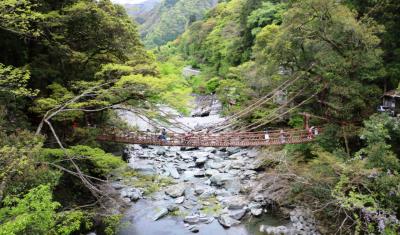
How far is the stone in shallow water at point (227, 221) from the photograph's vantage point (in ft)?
31.4

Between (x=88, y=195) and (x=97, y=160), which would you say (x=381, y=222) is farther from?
(x=88, y=195)

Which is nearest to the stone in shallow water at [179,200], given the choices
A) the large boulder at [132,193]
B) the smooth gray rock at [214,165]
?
the large boulder at [132,193]

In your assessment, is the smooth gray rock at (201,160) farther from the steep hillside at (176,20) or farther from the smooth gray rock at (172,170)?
the steep hillside at (176,20)

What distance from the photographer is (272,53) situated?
35.3 feet

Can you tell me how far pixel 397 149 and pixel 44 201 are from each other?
8.25 m

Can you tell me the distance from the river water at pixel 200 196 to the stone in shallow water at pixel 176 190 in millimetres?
82

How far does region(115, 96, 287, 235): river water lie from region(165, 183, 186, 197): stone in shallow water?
8cm

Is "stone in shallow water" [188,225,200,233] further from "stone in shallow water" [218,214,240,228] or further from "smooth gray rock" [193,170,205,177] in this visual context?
"smooth gray rock" [193,170,205,177]

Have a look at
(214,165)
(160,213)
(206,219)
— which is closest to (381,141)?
(206,219)

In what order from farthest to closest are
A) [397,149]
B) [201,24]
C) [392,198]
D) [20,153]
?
[201,24] → [397,149] → [392,198] → [20,153]

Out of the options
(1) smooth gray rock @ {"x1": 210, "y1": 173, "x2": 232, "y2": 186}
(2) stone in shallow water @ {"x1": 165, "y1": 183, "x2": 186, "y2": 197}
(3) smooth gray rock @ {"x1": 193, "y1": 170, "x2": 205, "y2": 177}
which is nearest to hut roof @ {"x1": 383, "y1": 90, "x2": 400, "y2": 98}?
(1) smooth gray rock @ {"x1": 210, "y1": 173, "x2": 232, "y2": 186}

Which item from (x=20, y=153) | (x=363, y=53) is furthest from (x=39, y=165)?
(x=363, y=53)

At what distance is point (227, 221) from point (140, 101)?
4.22m

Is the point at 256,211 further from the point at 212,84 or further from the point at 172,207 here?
the point at 212,84
